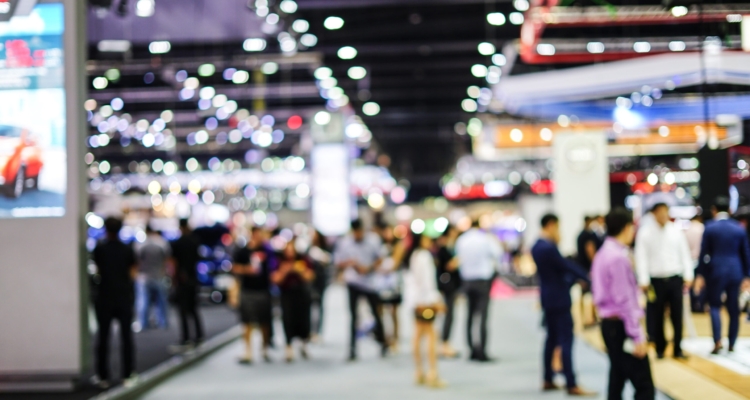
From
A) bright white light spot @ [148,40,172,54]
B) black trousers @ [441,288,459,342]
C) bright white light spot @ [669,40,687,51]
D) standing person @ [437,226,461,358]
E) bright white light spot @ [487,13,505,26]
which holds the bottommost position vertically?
black trousers @ [441,288,459,342]

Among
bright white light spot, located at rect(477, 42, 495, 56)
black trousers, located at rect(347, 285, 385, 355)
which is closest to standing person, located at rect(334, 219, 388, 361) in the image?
black trousers, located at rect(347, 285, 385, 355)

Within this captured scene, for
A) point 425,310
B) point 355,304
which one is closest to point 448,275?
point 355,304

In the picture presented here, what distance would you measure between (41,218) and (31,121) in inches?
32.9

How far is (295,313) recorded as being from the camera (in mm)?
11219

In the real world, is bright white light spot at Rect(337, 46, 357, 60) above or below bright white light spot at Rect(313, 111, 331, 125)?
above

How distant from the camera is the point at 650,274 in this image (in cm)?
927

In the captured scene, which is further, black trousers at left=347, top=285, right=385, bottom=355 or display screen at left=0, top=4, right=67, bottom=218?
black trousers at left=347, top=285, right=385, bottom=355

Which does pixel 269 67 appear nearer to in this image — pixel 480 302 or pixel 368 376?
pixel 480 302

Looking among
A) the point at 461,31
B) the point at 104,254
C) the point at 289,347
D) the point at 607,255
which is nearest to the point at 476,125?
the point at 461,31

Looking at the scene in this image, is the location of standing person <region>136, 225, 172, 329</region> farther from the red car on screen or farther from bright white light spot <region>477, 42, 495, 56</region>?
bright white light spot <region>477, 42, 495, 56</region>

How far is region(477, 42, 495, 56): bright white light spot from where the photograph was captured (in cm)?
1828

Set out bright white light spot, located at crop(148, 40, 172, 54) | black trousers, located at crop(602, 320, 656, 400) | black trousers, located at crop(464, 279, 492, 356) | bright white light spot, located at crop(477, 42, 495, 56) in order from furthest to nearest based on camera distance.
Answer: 1. bright white light spot, located at crop(477, 42, 495, 56)
2. bright white light spot, located at crop(148, 40, 172, 54)
3. black trousers, located at crop(464, 279, 492, 356)
4. black trousers, located at crop(602, 320, 656, 400)

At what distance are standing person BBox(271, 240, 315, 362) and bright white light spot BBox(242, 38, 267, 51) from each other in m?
7.18

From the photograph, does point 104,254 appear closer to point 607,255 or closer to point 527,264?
point 607,255
